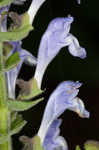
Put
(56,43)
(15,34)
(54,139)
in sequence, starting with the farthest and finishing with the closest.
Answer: (54,139), (56,43), (15,34)

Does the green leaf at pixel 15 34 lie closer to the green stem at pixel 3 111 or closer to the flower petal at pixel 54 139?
the green stem at pixel 3 111

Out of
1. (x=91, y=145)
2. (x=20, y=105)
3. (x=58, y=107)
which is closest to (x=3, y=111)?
(x=20, y=105)

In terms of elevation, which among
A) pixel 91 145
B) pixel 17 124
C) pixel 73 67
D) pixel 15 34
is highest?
pixel 15 34

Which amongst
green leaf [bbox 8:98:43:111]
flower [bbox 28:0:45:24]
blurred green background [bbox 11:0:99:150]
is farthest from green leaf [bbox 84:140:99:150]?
flower [bbox 28:0:45:24]

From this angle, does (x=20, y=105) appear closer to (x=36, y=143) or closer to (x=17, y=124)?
(x=17, y=124)

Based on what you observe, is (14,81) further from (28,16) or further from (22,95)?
(28,16)

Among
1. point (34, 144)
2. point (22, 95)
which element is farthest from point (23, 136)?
point (22, 95)

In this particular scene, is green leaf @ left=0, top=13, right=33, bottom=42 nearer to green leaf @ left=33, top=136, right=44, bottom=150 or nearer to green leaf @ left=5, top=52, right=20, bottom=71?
green leaf @ left=5, top=52, right=20, bottom=71

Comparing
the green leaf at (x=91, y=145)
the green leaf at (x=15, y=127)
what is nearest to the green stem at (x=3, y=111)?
the green leaf at (x=15, y=127)
